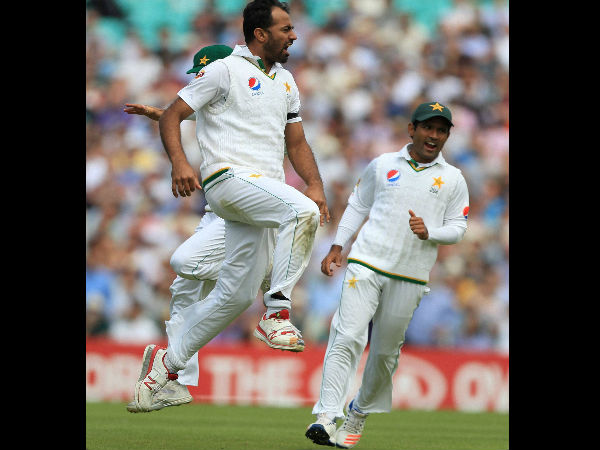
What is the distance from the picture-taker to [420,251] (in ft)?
25.3

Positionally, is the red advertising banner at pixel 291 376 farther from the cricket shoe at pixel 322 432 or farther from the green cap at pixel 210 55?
the green cap at pixel 210 55

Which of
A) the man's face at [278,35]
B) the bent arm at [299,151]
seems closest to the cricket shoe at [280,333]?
the bent arm at [299,151]

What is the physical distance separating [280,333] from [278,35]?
1.97 meters

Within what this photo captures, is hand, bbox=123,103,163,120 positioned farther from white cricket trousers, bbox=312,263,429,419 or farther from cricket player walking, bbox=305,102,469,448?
white cricket trousers, bbox=312,263,429,419

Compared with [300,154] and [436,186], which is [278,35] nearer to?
[300,154]

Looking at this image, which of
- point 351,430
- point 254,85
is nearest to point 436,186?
point 254,85

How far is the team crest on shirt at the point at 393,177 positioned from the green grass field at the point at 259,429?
2.01 metres

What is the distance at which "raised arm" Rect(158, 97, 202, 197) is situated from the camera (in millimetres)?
6160

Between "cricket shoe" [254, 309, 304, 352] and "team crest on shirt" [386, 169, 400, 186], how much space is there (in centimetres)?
177

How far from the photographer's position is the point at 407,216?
7.65 m

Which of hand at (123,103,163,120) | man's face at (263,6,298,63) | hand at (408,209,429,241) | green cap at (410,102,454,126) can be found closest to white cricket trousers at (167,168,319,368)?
man's face at (263,6,298,63)
